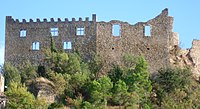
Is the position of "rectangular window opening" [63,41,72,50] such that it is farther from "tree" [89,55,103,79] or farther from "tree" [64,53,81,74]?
"tree" [64,53,81,74]

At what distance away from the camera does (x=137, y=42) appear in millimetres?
74312

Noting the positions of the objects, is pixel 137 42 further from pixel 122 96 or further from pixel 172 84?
pixel 122 96

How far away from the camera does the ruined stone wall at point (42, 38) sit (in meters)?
74.6

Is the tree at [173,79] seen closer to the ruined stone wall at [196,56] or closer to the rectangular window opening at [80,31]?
the ruined stone wall at [196,56]

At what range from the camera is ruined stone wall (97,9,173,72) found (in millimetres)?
73875

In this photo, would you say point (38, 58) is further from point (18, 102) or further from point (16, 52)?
point (18, 102)

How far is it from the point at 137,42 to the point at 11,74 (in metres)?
11.4

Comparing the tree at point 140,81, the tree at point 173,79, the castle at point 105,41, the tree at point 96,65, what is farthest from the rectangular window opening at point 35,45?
the tree at point 173,79

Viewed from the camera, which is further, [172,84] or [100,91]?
[172,84]

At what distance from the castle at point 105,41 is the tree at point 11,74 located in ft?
10.5

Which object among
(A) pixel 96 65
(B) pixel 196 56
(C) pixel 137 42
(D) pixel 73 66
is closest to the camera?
(D) pixel 73 66

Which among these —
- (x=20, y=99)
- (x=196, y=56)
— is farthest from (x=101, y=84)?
(x=196, y=56)

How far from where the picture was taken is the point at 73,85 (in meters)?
69.1

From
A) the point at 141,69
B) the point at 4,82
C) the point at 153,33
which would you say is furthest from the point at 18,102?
the point at 153,33
